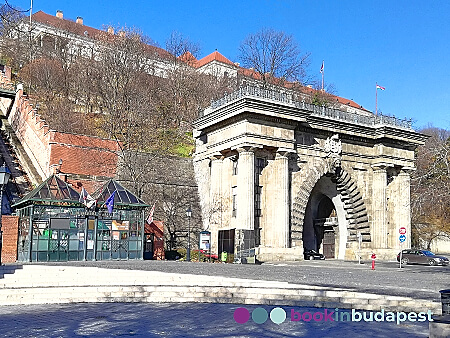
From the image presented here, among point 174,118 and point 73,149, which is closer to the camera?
point 73,149

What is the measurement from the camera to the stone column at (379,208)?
38875mm

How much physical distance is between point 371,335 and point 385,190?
3170cm

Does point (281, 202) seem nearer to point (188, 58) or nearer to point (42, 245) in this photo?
point (42, 245)

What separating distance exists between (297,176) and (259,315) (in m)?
23.9

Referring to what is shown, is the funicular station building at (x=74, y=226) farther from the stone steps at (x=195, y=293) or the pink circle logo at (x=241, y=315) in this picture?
the pink circle logo at (x=241, y=315)

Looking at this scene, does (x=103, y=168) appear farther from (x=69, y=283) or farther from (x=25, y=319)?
(x=25, y=319)

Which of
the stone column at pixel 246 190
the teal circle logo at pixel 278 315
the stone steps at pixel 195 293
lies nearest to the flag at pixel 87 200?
the stone column at pixel 246 190

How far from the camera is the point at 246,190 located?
32344 mm

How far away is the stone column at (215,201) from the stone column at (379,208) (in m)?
12.2

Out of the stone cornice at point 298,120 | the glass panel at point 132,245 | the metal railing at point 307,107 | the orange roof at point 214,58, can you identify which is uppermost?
the orange roof at point 214,58

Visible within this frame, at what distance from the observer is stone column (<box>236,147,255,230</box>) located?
3219 centimetres

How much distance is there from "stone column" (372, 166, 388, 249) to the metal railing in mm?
3764

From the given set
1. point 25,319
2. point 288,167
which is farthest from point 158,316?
point 288,167

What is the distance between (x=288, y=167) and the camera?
34.7m
